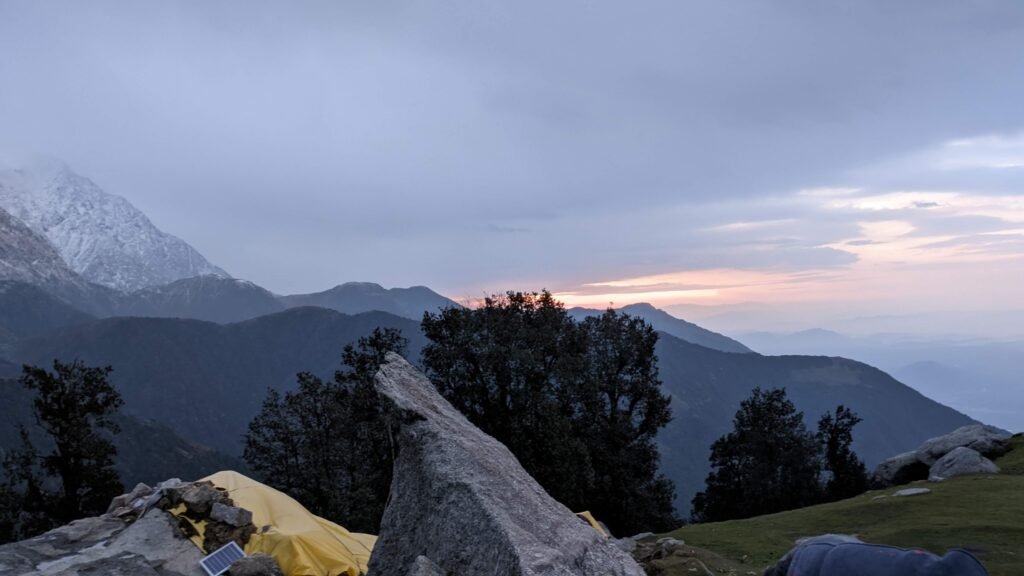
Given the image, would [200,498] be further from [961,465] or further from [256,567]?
[961,465]

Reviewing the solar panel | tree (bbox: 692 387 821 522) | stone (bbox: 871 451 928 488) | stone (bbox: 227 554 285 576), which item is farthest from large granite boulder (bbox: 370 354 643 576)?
tree (bbox: 692 387 821 522)

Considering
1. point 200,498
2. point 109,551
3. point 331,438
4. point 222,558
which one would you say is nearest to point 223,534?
point 222,558

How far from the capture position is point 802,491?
2852 inches

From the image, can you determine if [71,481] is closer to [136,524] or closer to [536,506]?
[136,524]

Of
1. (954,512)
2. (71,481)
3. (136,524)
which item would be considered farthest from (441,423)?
(71,481)

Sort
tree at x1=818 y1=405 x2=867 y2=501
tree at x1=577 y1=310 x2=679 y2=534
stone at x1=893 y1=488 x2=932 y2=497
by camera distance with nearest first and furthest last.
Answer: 1. stone at x1=893 y1=488 x2=932 y2=497
2. tree at x1=577 y1=310 x2=679 y2=534
3. tree at x1=818 y1=405 x2=867 y2=501

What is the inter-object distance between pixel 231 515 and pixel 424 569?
19.0 meters

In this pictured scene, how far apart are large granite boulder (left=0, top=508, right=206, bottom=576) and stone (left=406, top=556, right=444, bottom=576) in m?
17.0

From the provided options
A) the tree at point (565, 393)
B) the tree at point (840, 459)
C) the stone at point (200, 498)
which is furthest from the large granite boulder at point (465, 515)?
the tree at point (840, 459)

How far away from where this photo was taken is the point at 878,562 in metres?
4.02

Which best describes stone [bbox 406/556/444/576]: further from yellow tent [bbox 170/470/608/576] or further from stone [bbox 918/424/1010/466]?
stone [bbox 918/424/1010/466]

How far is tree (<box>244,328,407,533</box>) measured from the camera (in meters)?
51.7

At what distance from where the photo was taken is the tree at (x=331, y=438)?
51.7 m

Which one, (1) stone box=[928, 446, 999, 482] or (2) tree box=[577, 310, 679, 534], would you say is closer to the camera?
(1) stone box=[928, 446, 999, 482]
